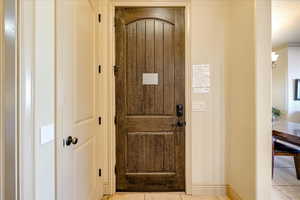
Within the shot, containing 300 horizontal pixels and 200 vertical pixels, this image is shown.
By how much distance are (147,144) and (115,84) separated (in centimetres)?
89

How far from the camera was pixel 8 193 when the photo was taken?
1059 mm

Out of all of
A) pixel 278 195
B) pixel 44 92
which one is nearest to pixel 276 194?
pixel 278 195

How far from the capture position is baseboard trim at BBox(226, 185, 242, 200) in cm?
259

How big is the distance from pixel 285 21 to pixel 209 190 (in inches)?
143

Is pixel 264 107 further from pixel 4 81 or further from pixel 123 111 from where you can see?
pixel 4 81

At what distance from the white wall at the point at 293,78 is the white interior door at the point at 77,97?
593 centimetres

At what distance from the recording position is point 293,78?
6445 mm

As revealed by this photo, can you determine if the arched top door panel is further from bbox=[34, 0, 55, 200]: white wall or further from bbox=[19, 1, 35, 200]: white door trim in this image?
bbox=[19, 1, 35, 200]: white door trim

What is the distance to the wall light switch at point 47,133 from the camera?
1.39m

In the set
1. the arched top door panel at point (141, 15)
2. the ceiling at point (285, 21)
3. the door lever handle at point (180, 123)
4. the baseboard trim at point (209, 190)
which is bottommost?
the baseboard trim at point (209, 190)

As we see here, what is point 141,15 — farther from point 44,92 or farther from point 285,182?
point 285,182

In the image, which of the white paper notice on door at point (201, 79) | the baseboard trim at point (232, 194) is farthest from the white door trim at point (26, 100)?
the baseboard trim at point (232, 194)

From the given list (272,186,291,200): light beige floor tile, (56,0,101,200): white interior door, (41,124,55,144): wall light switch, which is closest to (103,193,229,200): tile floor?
(56,0,101,200): white interior door

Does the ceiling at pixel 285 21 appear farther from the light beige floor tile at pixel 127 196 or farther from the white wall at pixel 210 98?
the light beige floor tile at pixel 127 196
